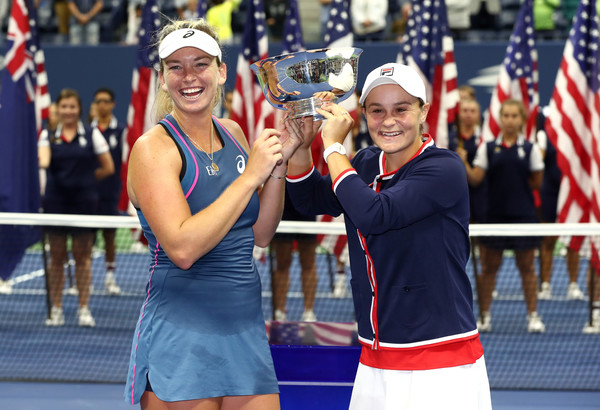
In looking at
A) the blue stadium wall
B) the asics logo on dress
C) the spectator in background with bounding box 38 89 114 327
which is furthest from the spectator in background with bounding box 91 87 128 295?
the asics logo on dress

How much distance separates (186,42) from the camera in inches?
118

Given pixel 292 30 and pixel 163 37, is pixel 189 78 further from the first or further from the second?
pixel 292 30

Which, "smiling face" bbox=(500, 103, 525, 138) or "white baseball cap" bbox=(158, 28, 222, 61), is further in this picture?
"smiling face" bbox=(500, 103, 525, 138)

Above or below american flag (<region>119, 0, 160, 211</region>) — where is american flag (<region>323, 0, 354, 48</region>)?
above

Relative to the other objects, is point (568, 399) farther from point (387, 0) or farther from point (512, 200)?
point (387, 0)

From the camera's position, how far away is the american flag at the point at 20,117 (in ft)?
27.9

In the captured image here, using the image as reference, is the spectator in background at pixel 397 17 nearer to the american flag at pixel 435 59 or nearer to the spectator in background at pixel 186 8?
the spectator in background at pixel 186 8

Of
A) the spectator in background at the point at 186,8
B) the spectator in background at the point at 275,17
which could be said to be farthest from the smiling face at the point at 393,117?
the spectator in background at the point at 275,17

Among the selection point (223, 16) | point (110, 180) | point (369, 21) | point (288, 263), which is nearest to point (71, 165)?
point (110, 180)

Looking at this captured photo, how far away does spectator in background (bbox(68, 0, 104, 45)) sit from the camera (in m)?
15.9

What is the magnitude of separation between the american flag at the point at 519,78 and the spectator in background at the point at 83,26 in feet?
28.4

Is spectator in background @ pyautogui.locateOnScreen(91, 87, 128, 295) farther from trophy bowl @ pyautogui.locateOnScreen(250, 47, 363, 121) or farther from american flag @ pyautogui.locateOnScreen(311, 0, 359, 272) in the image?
trophy bowl @ pyautogui.locateOnScreen(250, 47, 363, 121)

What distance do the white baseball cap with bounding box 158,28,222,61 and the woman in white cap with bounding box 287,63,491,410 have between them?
51 cm

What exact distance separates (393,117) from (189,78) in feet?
2.43
